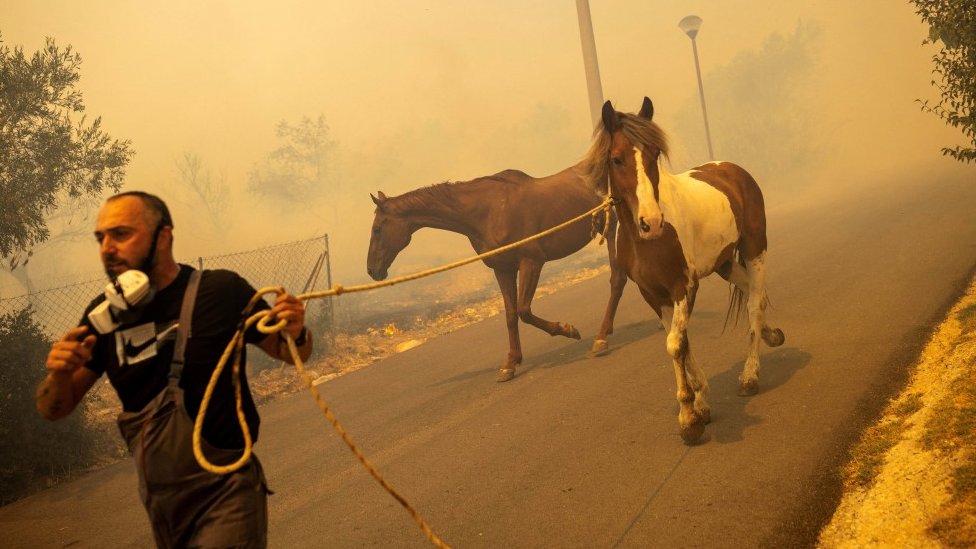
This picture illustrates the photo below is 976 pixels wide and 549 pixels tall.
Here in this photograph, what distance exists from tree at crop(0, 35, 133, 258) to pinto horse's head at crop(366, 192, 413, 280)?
521 cm

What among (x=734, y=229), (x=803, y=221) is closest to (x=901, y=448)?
(x=734, y=229)

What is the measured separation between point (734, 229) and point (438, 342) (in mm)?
6776

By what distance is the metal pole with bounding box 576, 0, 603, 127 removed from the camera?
1878 centimetres

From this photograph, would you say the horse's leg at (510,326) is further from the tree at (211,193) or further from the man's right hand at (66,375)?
the tree at (211,193)

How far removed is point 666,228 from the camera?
5.24 m

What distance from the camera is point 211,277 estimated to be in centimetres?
273

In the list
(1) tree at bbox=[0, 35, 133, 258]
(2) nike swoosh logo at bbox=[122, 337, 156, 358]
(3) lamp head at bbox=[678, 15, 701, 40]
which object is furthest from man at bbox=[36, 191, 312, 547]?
(3) lamp head at bbox=[678, 15, 701, 40]

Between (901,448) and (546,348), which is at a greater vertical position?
(901,448)

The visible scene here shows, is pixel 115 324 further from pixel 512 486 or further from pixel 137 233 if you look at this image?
pixel 512 486

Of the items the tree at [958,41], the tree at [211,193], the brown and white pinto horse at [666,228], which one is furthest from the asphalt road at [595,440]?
the tree at [211,193]

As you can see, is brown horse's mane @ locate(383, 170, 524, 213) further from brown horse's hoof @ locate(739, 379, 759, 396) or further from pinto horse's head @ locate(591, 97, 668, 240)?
brown horse's hoof @ locate(739, 379, 759, 396)

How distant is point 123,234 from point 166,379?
565 millimetres

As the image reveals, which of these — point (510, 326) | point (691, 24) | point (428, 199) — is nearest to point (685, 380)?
point (510, 326)

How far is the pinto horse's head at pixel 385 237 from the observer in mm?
9219
